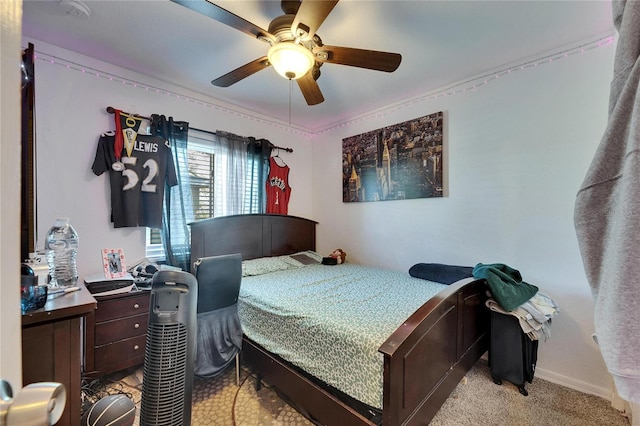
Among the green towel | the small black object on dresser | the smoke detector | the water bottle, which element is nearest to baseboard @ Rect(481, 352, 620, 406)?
the small black object on dresser

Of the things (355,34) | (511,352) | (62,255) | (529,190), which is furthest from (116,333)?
(529,190)

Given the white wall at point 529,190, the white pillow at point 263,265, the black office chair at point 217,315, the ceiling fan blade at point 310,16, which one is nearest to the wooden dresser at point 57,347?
the black office chair at point 217,315

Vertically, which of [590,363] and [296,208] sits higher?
[296,208]

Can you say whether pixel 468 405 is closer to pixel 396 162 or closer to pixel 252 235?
pixel 396 162

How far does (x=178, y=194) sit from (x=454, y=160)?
287cm

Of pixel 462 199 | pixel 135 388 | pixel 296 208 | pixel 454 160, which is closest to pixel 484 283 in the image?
pixel 462 199

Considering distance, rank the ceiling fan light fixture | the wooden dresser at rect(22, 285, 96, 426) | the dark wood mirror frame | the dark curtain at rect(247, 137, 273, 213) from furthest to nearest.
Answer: the dark curtain at rect(247, 137, 273, 213) → the ceiling fan light fixture → the dark wood mirror frame → the wooden dresser at rect(22, 285, 96, 426)

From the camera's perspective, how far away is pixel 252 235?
3.21 meters

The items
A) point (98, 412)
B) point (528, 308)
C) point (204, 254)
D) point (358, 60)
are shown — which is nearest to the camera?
point (98, 412)

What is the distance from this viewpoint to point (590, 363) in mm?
1994

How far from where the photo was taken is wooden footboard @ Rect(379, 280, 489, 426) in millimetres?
1188

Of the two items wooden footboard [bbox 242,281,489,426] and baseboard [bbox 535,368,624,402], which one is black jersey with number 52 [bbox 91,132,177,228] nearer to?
wooden footboard [bbox 242,281,489,426]

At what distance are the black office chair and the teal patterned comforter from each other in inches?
5.5

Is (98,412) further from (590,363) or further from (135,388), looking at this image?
(590,363)
